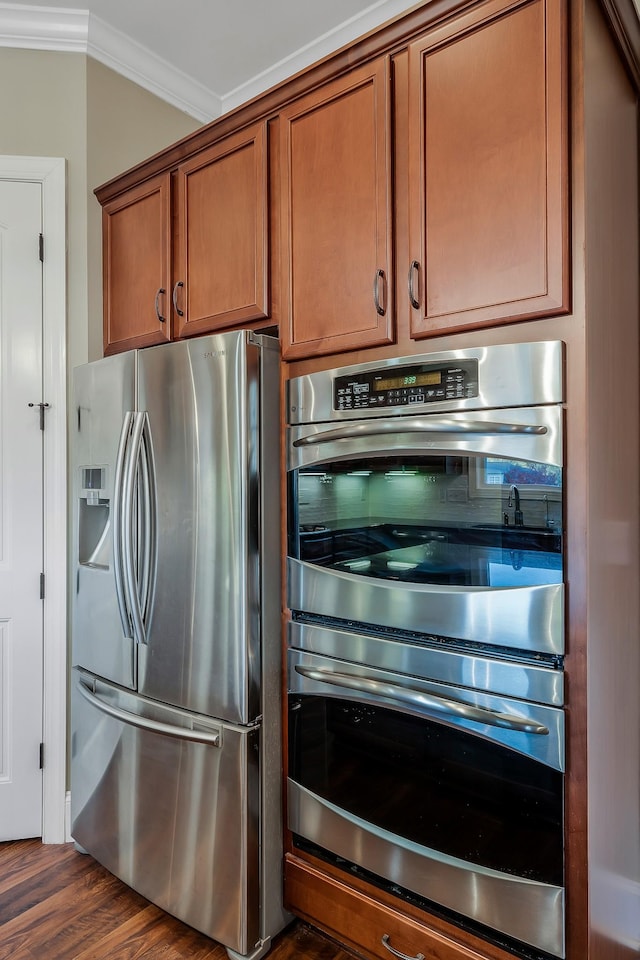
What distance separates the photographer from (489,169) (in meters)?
1.39

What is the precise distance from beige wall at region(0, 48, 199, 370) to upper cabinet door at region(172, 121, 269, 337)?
0.50 metres

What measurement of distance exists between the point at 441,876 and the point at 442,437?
1057 millimetres

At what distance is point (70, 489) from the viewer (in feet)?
7.88

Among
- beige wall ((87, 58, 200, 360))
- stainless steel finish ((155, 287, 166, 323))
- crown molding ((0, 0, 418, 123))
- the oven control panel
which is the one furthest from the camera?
beige wall ((87, 58, 200, 360))

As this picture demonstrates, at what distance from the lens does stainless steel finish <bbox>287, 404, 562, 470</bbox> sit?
1302mm

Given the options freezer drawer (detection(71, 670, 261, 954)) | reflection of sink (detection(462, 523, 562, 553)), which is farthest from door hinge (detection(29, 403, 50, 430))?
reflection of sink (detection(462, 523, 562, 553))

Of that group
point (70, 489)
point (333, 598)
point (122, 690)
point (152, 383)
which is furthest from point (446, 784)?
point (70, 489)

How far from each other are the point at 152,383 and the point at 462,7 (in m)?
1.24

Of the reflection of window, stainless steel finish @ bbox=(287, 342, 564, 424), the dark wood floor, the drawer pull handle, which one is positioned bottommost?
the dark wood floor

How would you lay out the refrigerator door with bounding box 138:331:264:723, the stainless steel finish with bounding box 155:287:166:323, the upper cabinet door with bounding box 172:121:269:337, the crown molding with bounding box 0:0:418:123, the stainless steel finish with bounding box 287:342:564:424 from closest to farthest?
the stainless steel finish with bounding box 287:342:564:424 < the refrigerator door with bounding box 138:331:264:723 < the upper cabinet door with bounding box 172:121:269:337 < the stainless steel finish with bounding box 155:287:166:323 < the crown molding with bounding box 0:0:418:123

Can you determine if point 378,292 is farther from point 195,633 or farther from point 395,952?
point 395,952

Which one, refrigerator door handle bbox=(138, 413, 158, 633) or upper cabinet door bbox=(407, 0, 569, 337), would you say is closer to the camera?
upper cabinet door bbox=(407, 0, 569, 337)

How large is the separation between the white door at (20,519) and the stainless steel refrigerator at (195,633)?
1.60 feet

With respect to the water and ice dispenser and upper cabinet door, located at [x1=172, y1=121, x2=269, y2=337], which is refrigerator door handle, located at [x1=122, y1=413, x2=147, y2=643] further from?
upper cabinet door, located at [x1=172, y1=121, x2=269, y2=337]
